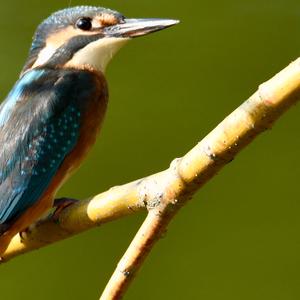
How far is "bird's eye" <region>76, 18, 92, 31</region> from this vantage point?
2.95 metres

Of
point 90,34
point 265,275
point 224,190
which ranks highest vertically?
point 90,34

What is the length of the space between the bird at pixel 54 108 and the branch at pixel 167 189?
117 millimetres

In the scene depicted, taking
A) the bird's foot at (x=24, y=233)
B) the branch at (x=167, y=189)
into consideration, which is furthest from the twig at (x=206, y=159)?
the bird's foot at (x=24, y=233)

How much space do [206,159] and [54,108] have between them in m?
0.77

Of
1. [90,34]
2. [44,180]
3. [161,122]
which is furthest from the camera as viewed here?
[161,122]

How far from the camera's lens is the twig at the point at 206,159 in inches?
79.3

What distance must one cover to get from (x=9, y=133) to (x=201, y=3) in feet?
3.57

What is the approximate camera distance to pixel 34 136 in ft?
9.20

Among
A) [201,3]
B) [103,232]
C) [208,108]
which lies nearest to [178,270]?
[103,232]

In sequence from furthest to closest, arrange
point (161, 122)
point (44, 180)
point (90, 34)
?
point (161, 122) → point (90, 34) → point (44, 180)

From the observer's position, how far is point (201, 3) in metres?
3.68

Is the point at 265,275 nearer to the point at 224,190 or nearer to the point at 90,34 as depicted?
the point at 224,190

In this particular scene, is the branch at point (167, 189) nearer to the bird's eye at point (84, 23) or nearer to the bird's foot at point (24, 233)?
the bird's foot at point (24, 233)

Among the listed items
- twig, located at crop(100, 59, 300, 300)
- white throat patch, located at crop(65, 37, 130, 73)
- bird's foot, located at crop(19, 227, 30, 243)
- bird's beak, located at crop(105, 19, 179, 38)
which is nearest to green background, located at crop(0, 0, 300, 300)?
white throat patch, located at crop(65, 37, 130, 73)
